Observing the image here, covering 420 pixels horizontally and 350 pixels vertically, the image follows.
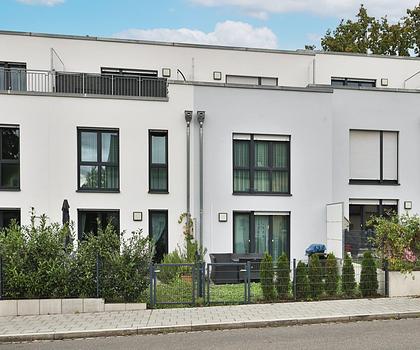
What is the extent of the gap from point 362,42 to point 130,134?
21254mm

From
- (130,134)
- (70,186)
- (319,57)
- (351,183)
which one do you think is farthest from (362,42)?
(70,186)

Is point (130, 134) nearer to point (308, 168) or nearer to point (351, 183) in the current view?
point (308, 168)

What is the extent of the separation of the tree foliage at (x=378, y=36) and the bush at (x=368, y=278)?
21.0m

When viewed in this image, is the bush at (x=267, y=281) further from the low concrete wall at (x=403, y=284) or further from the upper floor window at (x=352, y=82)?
the upper floor window at (x=352, y=82)

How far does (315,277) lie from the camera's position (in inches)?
446

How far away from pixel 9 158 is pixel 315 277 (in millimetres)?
9714

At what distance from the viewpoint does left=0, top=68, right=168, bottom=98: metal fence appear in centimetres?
1553

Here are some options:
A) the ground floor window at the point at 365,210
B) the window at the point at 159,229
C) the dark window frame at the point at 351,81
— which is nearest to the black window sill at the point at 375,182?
the ground floor window at the point at 365,210

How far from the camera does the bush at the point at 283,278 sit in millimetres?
11156

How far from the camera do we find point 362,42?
31297mm

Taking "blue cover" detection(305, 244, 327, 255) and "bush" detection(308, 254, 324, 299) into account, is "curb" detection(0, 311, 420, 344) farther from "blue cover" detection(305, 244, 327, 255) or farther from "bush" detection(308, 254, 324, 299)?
"blue cover" detection(305, 244, 327, 255)

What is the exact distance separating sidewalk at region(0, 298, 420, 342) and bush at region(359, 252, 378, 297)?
2.14 ft

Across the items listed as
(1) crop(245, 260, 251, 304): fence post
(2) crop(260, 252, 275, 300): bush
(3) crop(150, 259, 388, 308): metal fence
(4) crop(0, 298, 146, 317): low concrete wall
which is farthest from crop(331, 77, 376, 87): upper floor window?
(4) crop(0, 298, 146, 317): low concrete wall

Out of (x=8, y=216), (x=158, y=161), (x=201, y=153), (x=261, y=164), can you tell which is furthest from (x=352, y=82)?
(x=8, y=216)
